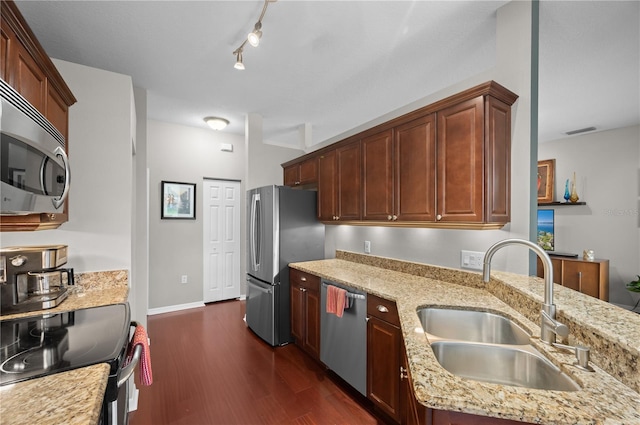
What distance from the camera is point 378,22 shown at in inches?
79.5

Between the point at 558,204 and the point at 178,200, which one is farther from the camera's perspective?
the point at 558,204

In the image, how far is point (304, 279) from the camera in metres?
2.85

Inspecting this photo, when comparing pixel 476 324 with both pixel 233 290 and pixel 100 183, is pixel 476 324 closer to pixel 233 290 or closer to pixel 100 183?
pixel 100 183

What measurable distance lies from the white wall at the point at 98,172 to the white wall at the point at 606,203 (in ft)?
21.2

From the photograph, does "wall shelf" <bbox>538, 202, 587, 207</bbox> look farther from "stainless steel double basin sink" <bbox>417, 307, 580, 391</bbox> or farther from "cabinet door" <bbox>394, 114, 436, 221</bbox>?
"stainless steel double basin sink" <bbox>417, 307, 580, 391</bbox>

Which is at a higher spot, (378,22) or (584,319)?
(378,22)

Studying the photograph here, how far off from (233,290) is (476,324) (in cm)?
406

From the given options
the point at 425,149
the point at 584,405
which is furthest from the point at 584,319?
the point at 425,149

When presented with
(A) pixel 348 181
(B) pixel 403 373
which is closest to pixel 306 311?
(B) pixel 403 373

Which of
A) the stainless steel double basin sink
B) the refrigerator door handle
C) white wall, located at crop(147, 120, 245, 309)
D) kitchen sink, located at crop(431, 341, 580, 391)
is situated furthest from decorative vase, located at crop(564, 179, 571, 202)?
white wall, located at crop(147, 120, 245, 309)

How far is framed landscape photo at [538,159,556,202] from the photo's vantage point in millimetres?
5051

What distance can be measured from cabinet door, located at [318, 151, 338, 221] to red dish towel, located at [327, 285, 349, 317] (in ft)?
3.12

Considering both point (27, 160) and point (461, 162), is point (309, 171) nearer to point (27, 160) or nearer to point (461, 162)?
point (461, 162)

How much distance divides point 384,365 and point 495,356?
85 centimetres
